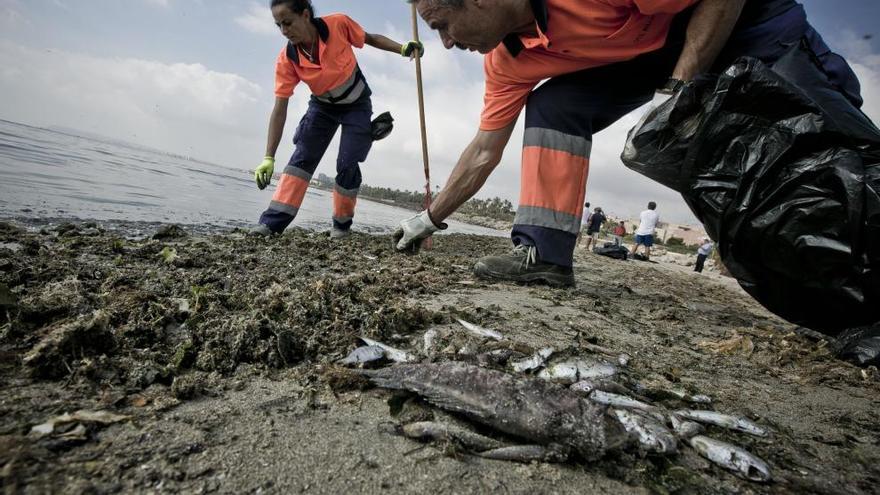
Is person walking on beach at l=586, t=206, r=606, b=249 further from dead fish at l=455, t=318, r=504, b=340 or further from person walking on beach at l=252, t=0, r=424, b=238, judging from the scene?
dead fish at l=455, t=318, r=504, b=340

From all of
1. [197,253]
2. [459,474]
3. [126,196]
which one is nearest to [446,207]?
[197,253]

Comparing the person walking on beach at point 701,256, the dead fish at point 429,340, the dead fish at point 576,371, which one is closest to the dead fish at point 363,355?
the dead fish at point 429,340

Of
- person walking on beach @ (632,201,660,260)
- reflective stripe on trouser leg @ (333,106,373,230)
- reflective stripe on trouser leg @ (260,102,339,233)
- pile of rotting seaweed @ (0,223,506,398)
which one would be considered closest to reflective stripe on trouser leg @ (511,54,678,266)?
pile of rotting seaweed @ (0,223,506,398)

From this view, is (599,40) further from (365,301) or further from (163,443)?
(163,443)

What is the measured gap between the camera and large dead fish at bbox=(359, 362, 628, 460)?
1.01 meters

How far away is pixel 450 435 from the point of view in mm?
1006

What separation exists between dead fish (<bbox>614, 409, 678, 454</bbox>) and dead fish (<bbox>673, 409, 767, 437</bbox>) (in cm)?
20

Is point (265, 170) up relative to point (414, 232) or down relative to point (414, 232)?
up

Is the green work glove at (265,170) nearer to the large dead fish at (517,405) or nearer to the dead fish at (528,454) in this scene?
the large dead fish at (517,405)

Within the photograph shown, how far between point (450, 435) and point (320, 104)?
15.2 feet

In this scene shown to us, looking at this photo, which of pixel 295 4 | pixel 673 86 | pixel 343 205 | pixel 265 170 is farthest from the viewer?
pixel 265 170

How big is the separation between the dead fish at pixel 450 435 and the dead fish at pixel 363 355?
1.22ft

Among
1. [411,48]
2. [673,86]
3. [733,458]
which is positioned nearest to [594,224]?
[411,48]

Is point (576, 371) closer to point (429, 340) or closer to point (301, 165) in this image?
point (429, 340)
